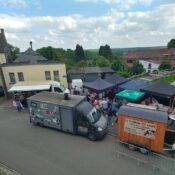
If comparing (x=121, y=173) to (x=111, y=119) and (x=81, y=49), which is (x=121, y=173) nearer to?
(x=111, y=119)

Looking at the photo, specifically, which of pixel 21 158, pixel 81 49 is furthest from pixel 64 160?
pixel 81 49

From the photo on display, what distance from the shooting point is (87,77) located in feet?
100

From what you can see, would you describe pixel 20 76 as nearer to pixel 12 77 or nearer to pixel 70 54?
pixel 12 77

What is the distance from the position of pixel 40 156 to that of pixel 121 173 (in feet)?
13.9

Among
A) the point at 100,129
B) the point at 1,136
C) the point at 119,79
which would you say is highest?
the point at 119,79

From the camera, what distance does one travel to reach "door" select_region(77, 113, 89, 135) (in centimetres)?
975

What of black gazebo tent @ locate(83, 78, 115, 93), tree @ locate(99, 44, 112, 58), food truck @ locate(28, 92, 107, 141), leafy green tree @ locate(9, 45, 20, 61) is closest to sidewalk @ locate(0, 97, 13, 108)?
food truck @ locate(28, 92, 107, 141)

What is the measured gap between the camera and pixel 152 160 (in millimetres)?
7930

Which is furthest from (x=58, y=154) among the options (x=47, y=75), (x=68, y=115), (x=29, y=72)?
(x=29, y=72)

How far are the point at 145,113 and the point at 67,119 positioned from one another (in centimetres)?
472

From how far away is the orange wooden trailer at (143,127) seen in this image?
7796 millimetres

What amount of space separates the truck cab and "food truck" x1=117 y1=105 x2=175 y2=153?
1301 mm

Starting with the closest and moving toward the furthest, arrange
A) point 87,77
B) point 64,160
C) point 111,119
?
point 64,160 → point 111,119 → point 87,77

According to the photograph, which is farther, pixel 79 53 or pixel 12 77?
pixel 79 53
